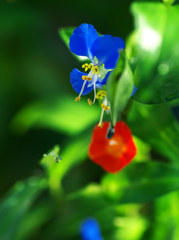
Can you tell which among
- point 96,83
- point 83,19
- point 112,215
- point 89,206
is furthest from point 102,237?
point 83,19

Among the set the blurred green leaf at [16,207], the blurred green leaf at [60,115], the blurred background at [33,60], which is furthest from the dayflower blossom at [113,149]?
the blurred background at [33,60]

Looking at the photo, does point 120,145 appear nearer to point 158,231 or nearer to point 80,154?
point 80,154

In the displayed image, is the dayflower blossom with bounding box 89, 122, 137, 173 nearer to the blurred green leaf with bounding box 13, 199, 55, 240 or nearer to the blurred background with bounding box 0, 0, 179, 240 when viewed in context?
the blurred background with bounding box 0, 0, 179, 240

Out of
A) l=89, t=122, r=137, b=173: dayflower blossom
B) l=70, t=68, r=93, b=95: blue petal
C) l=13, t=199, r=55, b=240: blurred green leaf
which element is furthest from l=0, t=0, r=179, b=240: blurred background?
l=70, t=68, r=93, b=95: blue petal

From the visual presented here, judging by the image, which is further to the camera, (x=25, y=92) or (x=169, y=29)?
(x=25, y=92)

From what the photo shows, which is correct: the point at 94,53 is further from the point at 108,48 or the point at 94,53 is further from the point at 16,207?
the point at 16,207

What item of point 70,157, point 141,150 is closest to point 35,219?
point 70,157
